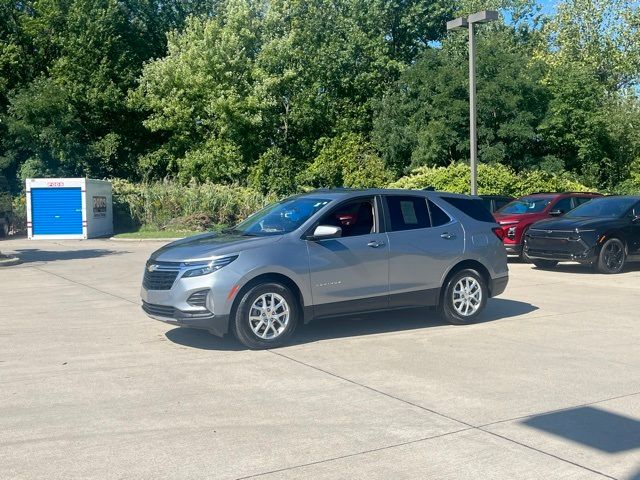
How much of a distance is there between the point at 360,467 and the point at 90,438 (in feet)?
6.72

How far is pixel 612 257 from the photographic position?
16.1m

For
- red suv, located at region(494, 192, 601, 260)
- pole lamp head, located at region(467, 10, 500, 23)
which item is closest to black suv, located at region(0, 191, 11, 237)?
pole lamp head, located at region(467, 10, 500, 23)

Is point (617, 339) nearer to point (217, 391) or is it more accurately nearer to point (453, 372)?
point (453, 372)

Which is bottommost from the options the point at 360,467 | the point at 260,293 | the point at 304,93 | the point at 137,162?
the point at 360,467

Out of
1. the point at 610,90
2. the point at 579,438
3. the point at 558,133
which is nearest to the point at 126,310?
the point at 579,438

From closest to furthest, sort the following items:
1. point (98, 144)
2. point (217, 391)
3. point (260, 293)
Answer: point (217, 391) → point (260, 293) → point (98, 144)

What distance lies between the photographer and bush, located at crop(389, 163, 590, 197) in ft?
101

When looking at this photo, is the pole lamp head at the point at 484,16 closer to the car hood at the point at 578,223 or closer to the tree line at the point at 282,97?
the car hood at the point at 578,223

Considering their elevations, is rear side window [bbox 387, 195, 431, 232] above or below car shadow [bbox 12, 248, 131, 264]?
above

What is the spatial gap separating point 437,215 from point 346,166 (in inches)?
1224

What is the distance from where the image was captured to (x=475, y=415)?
6.00 m

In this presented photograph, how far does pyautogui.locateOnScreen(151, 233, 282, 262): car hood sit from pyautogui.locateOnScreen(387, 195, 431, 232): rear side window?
1682 mm

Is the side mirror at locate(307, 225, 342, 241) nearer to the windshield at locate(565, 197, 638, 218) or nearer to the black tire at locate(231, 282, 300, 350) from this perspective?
the black tire at locate(231, 282, 300, 350)

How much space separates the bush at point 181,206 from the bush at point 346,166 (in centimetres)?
595
